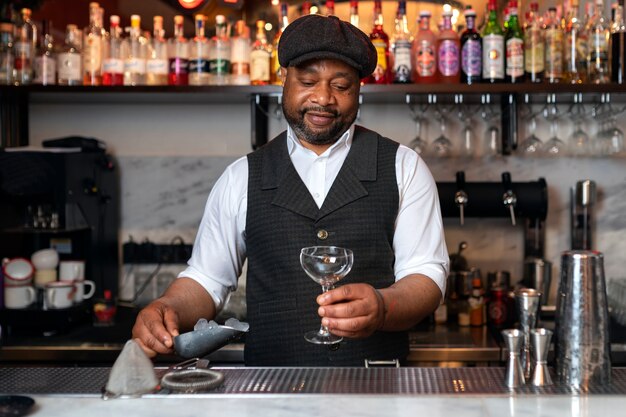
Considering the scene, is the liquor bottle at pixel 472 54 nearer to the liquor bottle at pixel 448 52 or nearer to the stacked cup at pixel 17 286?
the liquor bottle at pixel 448 52

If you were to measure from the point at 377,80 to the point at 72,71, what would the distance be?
1113 mm

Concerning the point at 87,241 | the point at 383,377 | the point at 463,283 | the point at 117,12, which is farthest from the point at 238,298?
the point at 383,377

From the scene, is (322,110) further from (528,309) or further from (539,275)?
(539,275)

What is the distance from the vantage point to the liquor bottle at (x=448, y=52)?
119 inches

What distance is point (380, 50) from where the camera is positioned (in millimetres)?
3021

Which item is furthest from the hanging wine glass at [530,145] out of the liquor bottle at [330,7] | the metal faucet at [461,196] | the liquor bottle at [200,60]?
the liquor bottle at [200,60]

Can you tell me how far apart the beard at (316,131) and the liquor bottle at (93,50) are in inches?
50.7

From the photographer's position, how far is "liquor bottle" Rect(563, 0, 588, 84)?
3025 millimetres

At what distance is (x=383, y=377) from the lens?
5.45ft

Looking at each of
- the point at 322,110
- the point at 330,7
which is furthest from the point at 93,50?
the point at 322,110

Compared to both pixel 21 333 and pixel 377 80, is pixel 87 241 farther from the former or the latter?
pixel 377 80

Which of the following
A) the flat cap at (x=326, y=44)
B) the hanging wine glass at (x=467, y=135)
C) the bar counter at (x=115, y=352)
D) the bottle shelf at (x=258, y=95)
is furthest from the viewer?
the hanging wine glass at (x=467, y=135)

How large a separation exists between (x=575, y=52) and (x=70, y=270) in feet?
6.43

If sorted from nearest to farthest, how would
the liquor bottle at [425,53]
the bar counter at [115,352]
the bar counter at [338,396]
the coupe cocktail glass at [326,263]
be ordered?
the bar counter at [338,396], the coupe cocktail glass at [326,263], the bar counter at [115,352], the liquor bottle at [425,53]
